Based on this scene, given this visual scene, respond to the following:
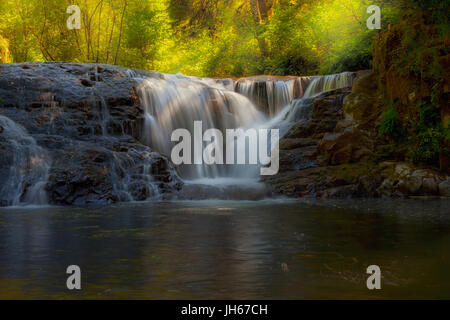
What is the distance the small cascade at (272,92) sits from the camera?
64.6ft

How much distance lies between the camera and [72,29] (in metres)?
25.3

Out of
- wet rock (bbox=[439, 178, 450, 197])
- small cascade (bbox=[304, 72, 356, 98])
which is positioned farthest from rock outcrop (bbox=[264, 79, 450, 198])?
small cascade (bbox=[304, 72, 356, 98])

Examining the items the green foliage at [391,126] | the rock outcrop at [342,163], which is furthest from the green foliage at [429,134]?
the green foliage at [391,126]

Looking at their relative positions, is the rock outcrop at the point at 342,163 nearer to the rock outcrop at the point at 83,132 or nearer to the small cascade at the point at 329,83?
the small cascade at the point at 329,83

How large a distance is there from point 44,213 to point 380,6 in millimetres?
12837

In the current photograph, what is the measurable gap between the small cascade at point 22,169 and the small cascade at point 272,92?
8.41 metres

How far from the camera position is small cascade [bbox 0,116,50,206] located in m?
12.2

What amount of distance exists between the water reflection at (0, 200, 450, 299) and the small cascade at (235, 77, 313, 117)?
1040 cm

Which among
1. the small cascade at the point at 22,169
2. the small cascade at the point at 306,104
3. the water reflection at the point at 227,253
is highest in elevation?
the small cascade at the point at 306,104

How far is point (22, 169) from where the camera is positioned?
506 inches

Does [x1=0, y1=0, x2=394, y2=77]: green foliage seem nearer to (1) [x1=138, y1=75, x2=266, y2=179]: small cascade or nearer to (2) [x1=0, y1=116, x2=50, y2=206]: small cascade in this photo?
(1) [x1=138, y1=75, x2=266, y2=179]: small cascade

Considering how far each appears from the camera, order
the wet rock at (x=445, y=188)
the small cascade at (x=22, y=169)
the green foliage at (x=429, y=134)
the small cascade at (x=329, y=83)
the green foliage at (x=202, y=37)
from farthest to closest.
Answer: the green foliage at (x=202, y=37) < the small cascade at (x=329, y=83) < the green foliage at (x=429, y=134) < the wet rock at (x=445, y=188) < the small cascade at (x=22, y=169)
